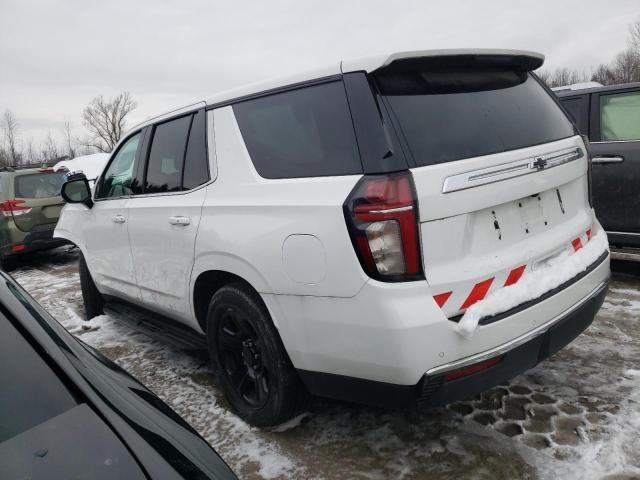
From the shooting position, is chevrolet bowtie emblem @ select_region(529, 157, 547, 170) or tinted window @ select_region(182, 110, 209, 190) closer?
chevrolet bowtie emblem @ select_region(529, 157, 547, 170)

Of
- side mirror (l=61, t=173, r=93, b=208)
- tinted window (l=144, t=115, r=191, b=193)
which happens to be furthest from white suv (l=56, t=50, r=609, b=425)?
side mirror (l=61, t=173, r=93, b=208)

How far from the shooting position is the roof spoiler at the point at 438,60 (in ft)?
6.64

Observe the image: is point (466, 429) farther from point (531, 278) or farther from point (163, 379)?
point (163, 379)

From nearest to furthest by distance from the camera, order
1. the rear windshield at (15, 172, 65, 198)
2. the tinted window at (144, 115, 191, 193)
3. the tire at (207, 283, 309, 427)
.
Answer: the tire at (207, 283, 309, 427) < the tinted window at (144, 115, 191, 193) < the rear windshield at (15, 172, 65, 198)

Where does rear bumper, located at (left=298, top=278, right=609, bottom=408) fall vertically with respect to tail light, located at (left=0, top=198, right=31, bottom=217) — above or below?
below

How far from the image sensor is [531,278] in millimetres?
2170

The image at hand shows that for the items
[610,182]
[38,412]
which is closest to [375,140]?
[38,412]

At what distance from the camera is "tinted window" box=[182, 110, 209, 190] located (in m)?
2.82

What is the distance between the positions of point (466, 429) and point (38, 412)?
2.03m

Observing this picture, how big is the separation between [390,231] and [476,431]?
4.15 feet

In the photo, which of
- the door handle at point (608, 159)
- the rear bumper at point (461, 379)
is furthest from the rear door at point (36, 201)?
the door handle at point (608, 159)

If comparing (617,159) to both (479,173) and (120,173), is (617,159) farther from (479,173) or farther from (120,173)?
(120,173)

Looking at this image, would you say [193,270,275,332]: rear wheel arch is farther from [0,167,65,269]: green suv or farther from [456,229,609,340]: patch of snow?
[0,167,65,269]: green suv

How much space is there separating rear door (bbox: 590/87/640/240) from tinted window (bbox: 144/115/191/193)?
372 centimetres
